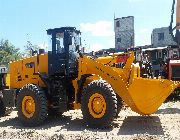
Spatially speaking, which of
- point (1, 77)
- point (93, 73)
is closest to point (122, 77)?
point (93, 73)

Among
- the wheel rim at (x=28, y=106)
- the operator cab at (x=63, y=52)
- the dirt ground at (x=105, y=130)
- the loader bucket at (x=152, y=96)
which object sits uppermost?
the operator cab at (x=63, y=52)

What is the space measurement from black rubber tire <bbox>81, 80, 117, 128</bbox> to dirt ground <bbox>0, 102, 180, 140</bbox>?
223 mm

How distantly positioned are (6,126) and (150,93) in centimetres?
454

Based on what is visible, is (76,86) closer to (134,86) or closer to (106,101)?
(106,101)

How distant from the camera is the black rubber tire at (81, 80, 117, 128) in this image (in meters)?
9.49

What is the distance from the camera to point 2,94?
494 inches

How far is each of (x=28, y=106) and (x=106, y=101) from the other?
2.84 m

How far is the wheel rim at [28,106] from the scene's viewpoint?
1095cm

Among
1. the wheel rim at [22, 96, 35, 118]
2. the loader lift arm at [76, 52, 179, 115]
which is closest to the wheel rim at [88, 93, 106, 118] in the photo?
the loader lift arm at [76, 52, 179, 115]

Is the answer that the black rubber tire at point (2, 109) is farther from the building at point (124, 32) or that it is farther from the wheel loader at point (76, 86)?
the building at point (124, 32)

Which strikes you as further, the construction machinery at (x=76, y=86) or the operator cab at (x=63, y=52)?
the operator cab at (x=63, y=52)

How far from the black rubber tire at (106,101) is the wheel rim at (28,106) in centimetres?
183

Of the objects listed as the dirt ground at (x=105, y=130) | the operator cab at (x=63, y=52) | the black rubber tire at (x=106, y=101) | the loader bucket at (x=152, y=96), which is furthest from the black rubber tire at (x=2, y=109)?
the loader bucket at (x=152, y=96)

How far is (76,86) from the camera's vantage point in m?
10.8
